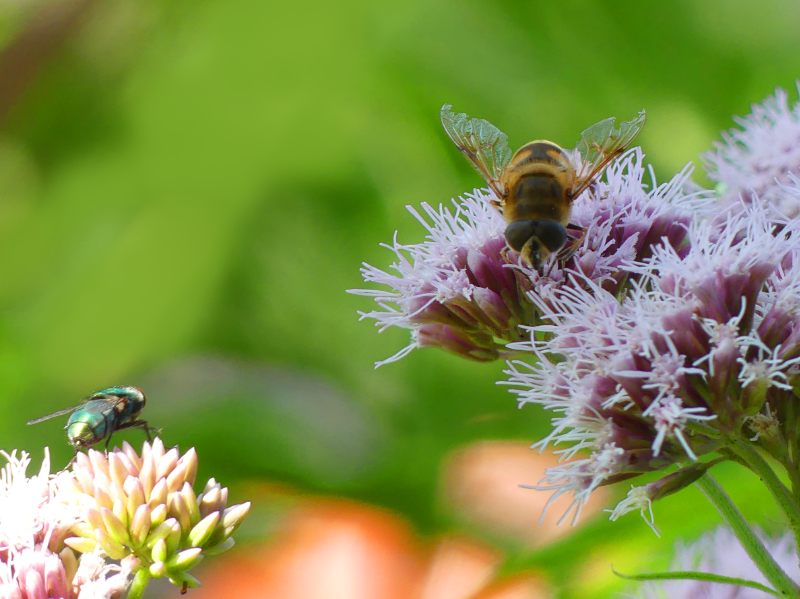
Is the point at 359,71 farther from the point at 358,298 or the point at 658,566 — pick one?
the point at 658,566

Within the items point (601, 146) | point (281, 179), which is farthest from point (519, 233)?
point (281, 179)

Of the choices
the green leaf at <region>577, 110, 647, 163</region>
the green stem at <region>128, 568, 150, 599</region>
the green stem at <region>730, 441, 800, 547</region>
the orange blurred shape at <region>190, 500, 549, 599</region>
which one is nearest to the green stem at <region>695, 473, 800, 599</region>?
the green stem at <region>730, 441, 800, 547</region>

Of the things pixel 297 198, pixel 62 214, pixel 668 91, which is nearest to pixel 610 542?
pixel 297 198

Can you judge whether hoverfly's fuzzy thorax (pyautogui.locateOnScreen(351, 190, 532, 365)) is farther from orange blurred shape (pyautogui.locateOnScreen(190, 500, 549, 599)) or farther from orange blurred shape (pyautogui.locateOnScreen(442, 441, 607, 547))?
orange blurred shape (pyautogui.locateOnScreen(442, 441, 607, 547))

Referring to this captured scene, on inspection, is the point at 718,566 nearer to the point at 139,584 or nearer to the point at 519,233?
the point at 519,233

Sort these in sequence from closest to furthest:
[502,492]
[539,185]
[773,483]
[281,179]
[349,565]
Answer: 1. [773,483]
2. [539,185]
3. [349,565]
4. [502,492]
5. [281,179]

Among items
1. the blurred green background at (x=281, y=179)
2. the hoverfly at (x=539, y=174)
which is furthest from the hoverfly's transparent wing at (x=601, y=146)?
the blurred green background at (x=281, y=179)
